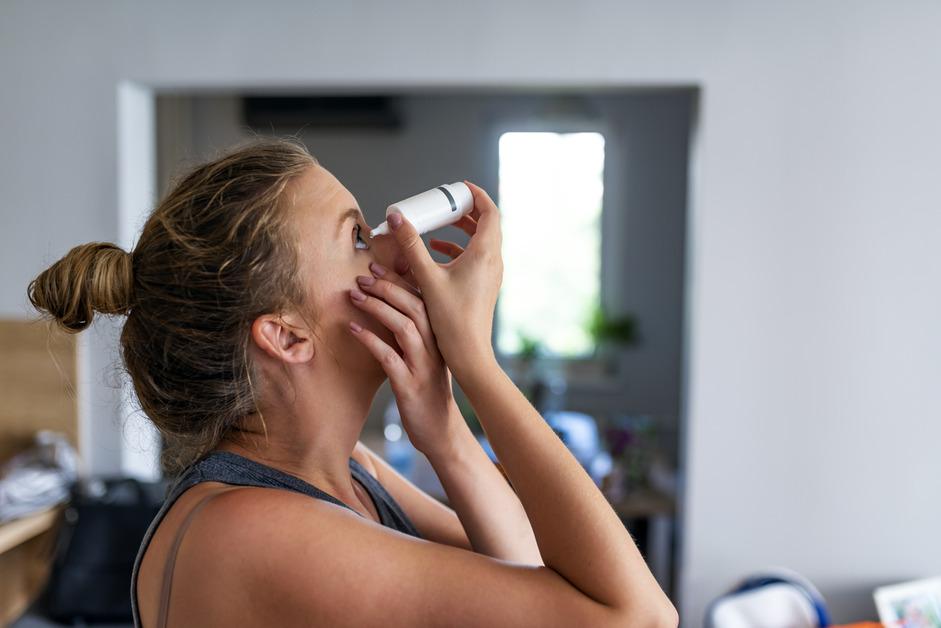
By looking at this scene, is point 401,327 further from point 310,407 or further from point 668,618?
point 668,618

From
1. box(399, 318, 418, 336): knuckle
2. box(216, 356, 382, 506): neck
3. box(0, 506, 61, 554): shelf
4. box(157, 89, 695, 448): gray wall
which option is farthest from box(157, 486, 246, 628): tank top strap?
box(157, 89, 695, 448): gray wall

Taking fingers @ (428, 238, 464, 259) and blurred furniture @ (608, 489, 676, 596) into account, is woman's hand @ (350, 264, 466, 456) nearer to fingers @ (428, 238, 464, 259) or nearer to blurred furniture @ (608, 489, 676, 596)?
fingers @ (428, 238, 464, 259)

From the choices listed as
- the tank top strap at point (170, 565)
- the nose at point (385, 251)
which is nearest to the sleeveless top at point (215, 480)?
the tank top strap at point (170, 565)

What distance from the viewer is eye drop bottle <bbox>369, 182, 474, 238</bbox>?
85 cm

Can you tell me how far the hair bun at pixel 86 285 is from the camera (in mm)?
809

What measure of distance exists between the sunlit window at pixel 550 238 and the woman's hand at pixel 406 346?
3712 millimetres

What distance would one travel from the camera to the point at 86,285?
81 centimetres

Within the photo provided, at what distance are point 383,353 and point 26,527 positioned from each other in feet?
6.12

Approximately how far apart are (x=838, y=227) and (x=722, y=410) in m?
0.62

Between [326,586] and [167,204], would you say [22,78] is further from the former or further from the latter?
[326,586]

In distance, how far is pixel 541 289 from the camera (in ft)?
15.7

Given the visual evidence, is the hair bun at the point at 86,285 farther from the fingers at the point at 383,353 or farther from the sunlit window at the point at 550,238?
the sunlit window at the point at 550,238

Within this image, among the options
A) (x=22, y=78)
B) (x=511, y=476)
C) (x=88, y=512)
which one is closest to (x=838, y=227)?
(x=511, y=476)

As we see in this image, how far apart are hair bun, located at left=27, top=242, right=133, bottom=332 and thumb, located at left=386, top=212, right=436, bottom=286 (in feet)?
0.89
